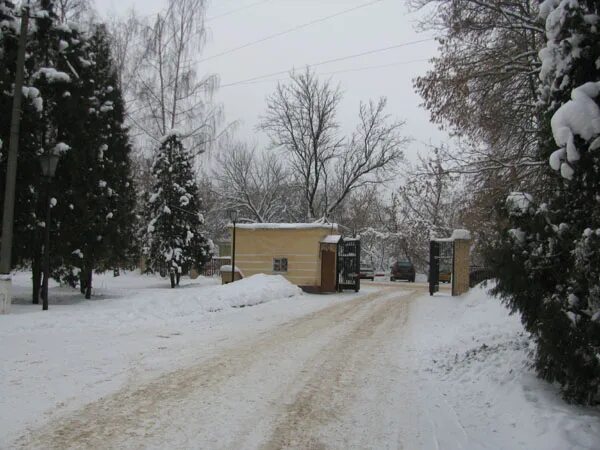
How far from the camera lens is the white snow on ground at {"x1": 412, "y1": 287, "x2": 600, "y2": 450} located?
14.1 ft

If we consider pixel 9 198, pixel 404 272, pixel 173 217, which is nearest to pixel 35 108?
pixel 9 198

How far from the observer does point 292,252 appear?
23.5m

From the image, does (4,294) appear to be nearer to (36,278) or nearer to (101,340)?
(36,278)

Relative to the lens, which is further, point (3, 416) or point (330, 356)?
point (330, 356)

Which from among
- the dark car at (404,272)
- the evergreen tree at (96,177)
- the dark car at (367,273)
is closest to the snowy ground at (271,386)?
the evergreen tree at (96,177)

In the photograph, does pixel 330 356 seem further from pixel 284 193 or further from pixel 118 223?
pixel 284 193

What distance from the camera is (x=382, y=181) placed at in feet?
Answer: 125

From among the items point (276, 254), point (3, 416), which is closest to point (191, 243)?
point (276, 254)

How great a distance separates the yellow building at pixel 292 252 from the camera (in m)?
23.1

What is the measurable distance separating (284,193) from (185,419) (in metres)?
42.5

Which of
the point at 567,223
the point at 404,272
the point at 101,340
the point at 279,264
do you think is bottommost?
the point at 404,272

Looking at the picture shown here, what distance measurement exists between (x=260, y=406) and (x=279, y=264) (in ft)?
60.2

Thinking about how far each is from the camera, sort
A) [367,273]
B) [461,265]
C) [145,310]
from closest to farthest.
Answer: [145,310]
[461,265]
[367,273]

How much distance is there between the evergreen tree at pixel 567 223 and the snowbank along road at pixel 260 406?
1.57 metres
